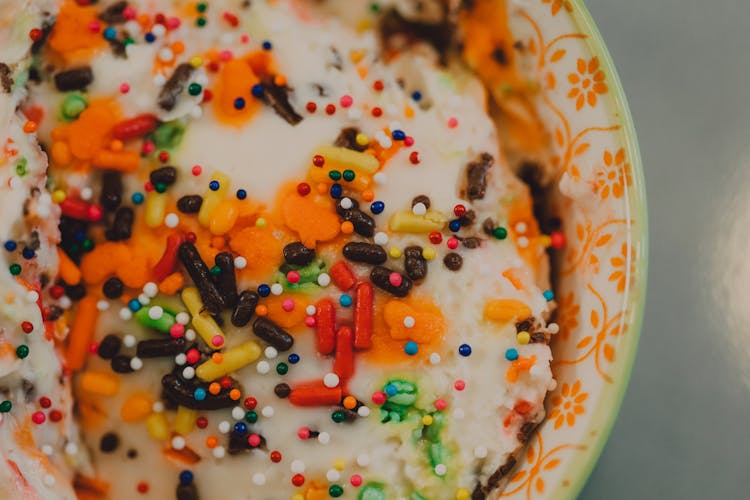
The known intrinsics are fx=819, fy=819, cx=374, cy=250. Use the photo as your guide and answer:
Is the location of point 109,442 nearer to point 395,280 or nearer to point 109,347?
point 109,347

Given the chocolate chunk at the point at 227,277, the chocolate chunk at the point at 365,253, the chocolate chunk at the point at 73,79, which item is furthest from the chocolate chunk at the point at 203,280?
the chocolate chunk at the point at 73,79

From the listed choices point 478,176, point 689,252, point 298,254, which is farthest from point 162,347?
point 689,252

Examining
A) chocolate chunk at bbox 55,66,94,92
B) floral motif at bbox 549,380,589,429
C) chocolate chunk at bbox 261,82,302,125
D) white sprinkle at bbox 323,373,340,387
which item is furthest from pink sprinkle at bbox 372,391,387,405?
chocolate chunk at bbox 55,66,94,92

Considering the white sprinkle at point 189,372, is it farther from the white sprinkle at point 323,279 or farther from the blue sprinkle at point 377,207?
the blue sprinkle at point 377,207

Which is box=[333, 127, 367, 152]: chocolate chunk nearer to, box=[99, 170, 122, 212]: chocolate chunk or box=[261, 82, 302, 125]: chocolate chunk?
box=[261, 82, 302, 125]: chocolate chunk

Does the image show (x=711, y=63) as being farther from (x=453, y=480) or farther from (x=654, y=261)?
(x=453, y=480)
